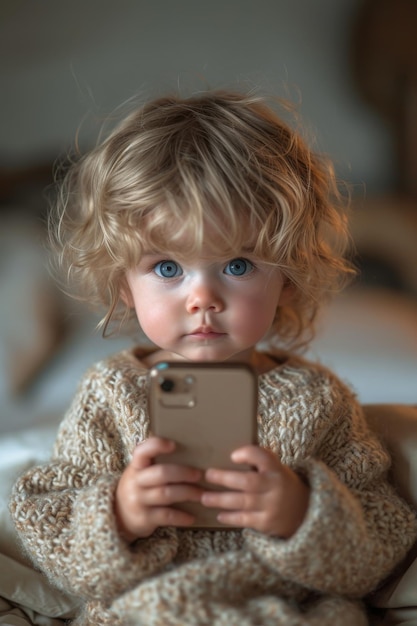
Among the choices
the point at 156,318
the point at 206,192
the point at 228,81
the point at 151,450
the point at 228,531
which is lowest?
the point at 228,531

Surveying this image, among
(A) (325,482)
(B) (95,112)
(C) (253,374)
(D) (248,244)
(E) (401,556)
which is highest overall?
(B) (95,112)

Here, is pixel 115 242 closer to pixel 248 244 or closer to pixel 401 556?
pixel 248 244

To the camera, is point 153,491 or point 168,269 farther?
point 168,269

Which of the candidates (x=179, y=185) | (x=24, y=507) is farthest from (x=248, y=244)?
(x=24, y=507)

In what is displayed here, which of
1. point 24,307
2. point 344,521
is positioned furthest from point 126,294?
point 24,307

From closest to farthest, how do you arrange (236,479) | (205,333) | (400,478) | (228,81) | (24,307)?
(236,479) → (205,333) → (400,478) → (24,307) → (228,81)

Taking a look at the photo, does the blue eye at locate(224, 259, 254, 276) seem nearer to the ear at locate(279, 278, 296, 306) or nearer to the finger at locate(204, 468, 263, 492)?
the ear at locate(279, 278, 296, 306)

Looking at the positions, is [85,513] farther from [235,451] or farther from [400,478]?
[400,478]

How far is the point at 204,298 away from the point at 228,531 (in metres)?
0.23

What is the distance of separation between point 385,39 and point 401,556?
1.31m

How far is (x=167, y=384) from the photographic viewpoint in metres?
0.69

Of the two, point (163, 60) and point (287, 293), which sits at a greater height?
point (163, 60)

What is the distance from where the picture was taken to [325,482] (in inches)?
28.0

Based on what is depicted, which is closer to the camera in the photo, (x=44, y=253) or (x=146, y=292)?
(x=146, y=292)
